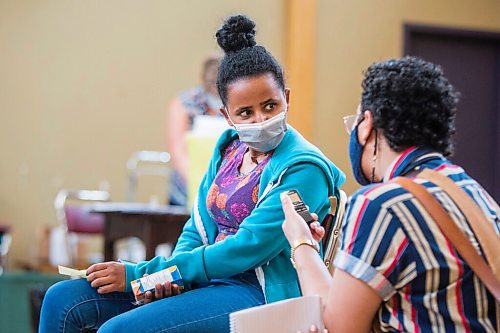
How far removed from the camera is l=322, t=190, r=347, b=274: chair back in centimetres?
208

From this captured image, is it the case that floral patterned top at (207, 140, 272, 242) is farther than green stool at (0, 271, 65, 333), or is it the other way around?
green stool at (0, 271, 65, 333)

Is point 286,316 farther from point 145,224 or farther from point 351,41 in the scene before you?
point 351,41

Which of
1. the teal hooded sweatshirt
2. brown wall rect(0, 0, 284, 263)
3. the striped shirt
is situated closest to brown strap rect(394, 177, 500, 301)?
the striped shirt

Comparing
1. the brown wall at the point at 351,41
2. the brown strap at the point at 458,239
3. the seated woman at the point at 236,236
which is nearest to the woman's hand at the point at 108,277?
the seated woman at the point at 236,236

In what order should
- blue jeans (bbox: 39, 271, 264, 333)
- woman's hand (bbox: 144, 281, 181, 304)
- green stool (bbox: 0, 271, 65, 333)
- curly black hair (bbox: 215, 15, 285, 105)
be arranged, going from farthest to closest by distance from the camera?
green stool (bbox: 0, 271, 65, 333) → curly black hair (bbox: 215, 15, 285, 105) → woman's hand (bbox: 144, 281, 181, 304) → blue jeans (bbox: 39, 271, 264, 333)

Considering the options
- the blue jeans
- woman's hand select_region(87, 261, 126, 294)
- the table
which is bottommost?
the table

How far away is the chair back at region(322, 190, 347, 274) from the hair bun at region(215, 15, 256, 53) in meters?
0.44

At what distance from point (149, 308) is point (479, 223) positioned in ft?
2.41

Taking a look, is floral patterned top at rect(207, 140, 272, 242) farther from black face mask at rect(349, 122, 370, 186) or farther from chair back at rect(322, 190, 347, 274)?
black face mask at rect(349, 122, 370, 186)

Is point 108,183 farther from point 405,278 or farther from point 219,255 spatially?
point 405,278

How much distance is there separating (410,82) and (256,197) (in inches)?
22.1

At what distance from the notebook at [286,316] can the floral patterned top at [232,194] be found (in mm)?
468

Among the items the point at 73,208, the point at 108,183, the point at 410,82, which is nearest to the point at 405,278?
the point at 410,82

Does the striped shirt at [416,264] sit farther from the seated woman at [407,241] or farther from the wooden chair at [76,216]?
the wooden chair at [76,216]
